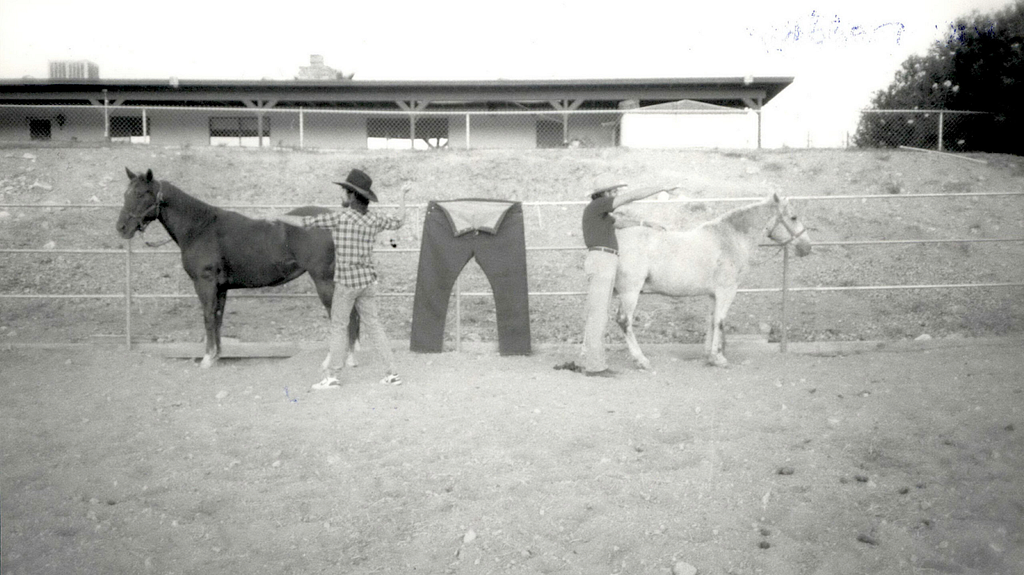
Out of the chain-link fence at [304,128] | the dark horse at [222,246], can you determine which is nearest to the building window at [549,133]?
the chain-link fence at [304,128]

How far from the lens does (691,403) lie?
6.18 m

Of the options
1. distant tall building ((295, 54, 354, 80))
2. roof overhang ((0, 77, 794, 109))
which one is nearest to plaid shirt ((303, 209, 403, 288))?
roof overhang ((0, 77, 794, 109))

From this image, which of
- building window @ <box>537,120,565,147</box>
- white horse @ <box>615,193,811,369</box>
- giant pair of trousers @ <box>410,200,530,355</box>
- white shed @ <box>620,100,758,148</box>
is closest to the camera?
white horse @ <box>615,193,811,369</box>

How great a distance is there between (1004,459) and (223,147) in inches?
635

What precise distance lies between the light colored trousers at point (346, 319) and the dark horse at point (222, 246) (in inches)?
38.9

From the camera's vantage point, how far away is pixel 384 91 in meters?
22.2

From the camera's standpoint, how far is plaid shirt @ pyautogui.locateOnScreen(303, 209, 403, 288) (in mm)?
6648

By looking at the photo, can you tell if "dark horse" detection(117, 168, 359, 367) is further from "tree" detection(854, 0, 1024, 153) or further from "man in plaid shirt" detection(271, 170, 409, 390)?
"tree" detection(854, 0, 1024, 153)

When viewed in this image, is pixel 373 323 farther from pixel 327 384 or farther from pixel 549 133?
pixel 549 133

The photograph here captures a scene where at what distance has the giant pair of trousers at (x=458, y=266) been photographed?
8.37m

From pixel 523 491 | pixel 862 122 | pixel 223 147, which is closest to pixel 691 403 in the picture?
pixel 523 491

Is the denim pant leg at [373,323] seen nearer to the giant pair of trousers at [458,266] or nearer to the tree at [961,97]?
the giant pair of trousers at [458,266]

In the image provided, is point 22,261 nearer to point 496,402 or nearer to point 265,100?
point 496,402

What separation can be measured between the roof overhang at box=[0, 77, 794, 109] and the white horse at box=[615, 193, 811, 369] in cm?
1434
